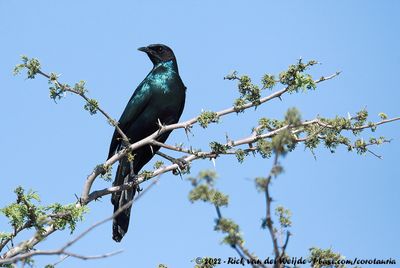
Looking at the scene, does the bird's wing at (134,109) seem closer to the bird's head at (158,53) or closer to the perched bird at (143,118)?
the perched bird at (143,118)

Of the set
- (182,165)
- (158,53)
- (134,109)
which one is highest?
(158,53)

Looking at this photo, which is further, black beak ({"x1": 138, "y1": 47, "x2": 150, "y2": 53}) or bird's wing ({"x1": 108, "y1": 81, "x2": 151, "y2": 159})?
black beak ({"x1": 138, "y1": 47, "x2": 150, "y2": 53})

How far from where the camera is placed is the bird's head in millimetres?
10508

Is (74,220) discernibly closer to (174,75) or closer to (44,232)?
(44,232)

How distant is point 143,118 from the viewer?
363 inches

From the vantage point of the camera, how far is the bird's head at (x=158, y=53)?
34.5 ft

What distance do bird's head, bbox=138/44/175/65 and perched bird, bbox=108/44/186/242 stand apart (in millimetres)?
764

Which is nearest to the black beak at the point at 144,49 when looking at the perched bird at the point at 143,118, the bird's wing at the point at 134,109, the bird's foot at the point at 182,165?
the perched bird at the point at 143,118

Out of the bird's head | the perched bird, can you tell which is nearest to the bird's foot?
the perched bird

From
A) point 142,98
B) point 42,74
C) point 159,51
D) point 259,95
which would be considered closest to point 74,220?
point 42,74

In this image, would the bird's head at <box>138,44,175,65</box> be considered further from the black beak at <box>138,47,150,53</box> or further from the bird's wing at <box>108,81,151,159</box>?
the bird's wing at <box>108,81,151,159</box>

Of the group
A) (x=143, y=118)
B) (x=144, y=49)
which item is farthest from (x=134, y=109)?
(x=144, y=49)

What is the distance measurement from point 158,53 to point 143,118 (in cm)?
171

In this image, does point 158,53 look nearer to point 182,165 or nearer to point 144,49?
point 144,49
